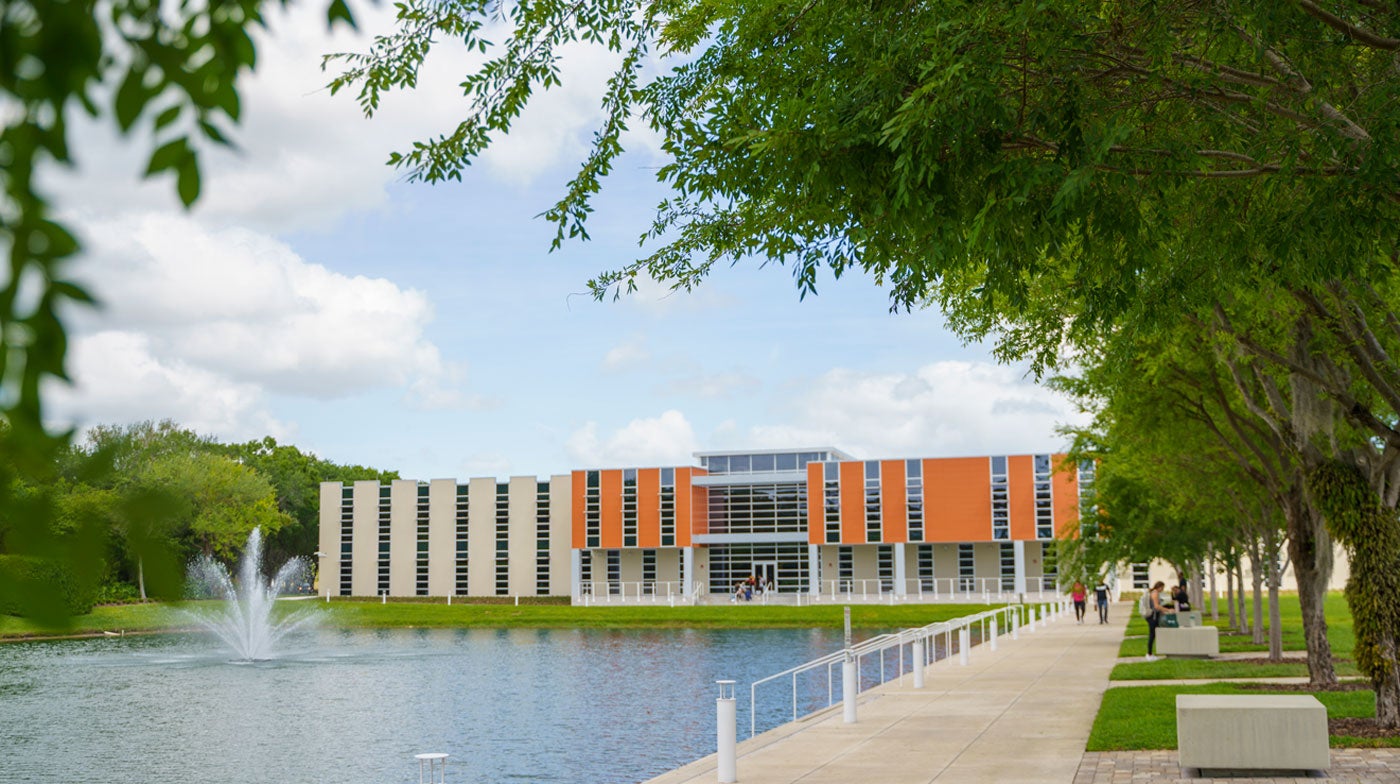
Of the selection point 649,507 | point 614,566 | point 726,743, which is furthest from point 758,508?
point 726,743

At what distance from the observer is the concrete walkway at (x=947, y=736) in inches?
535

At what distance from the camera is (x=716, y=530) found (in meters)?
82.1

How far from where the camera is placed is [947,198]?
7.20m

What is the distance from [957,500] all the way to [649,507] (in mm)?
18546

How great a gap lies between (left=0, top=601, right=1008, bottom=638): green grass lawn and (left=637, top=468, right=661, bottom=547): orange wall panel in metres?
11.8

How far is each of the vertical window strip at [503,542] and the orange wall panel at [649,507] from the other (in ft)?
30.2

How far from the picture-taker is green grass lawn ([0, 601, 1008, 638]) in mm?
59031

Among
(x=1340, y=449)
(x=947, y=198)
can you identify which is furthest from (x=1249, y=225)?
(x=1340, y=449)

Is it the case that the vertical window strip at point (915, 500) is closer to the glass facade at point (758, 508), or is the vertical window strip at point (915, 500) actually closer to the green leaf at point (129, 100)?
the glass facade at point (758, 508)

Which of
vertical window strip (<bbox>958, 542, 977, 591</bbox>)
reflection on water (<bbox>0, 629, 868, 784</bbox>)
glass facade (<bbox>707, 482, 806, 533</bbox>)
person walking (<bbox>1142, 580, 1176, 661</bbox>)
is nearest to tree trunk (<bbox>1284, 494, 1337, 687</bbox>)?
reflection on water (<bbox>0, 629, 868, 784</bbox>)

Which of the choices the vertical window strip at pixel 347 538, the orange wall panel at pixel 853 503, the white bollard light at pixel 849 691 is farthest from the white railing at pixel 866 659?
the vertical window strip at pixel 347 538

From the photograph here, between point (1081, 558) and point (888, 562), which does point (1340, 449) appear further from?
point (888, 562)

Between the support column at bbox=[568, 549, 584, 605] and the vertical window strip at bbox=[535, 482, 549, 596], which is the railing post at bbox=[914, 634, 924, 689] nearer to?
the support column at bbox=[568, 549, 584, 605]

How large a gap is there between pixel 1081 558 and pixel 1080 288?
29116 millimetres
